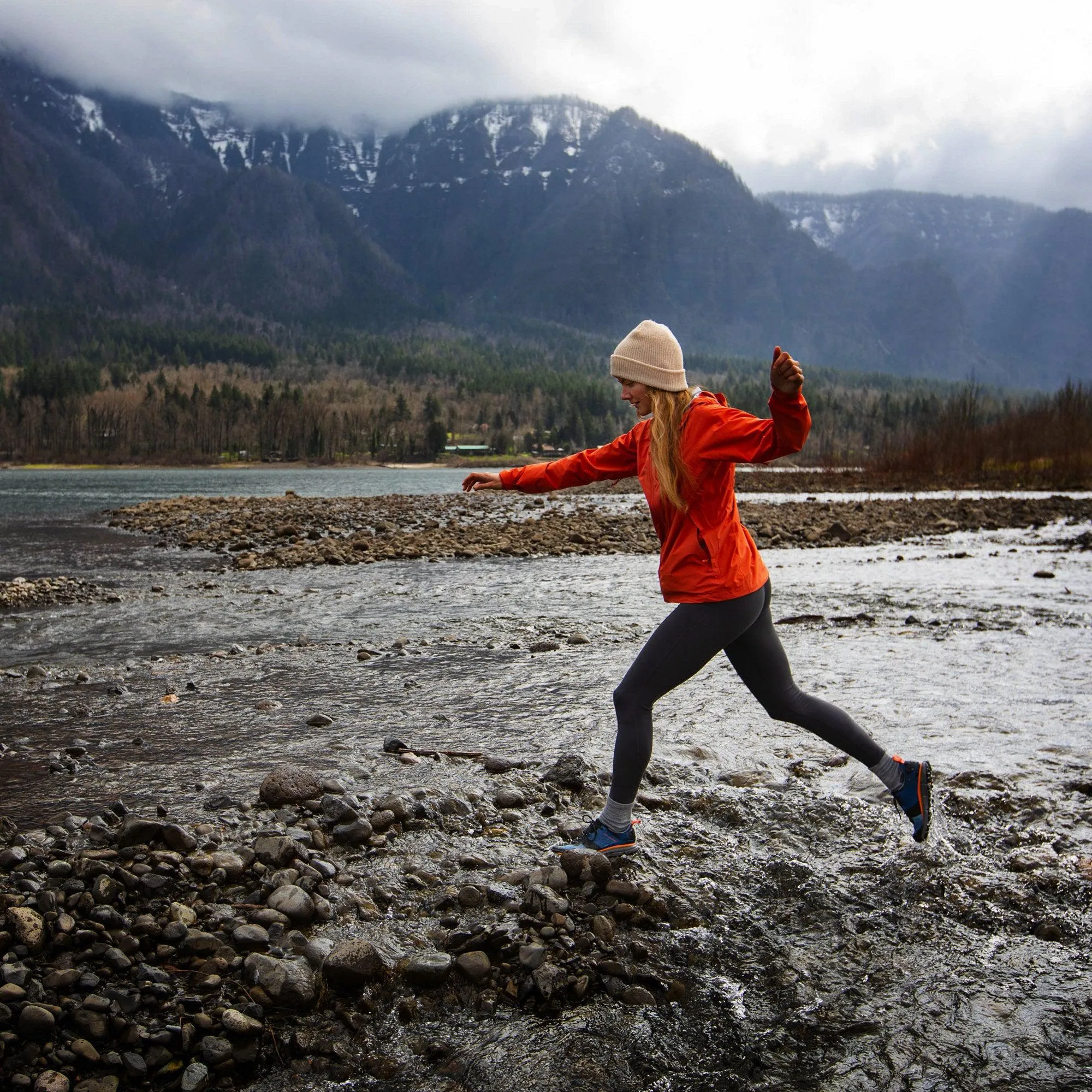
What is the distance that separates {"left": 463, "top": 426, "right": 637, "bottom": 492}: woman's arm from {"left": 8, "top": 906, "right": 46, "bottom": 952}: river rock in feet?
10.7

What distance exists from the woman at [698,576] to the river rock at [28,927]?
282 centimetres

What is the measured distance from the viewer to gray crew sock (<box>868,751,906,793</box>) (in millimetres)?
5461

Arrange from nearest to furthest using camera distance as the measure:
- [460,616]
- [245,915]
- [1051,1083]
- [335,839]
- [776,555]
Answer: [1051,1083] → [245,915] → [335,839] → [460,616] → [776,555]

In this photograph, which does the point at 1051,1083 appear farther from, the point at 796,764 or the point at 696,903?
the point at 796,764

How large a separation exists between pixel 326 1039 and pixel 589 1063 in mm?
1080

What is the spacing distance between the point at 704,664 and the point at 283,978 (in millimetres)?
2664

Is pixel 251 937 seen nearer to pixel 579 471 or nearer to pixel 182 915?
pixel 182 915

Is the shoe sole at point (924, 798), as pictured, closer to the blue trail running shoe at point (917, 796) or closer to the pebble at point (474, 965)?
the blue trail running shoe at point (917, 796)

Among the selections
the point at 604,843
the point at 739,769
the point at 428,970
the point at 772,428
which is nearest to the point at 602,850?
the point at 604,843

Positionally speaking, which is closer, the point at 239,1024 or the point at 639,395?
the point at 239,1024

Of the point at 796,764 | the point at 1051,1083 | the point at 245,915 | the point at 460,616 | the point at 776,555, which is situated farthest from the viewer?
the point at 776,555

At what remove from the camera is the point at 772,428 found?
440 centimetres

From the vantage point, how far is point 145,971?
3922 millimetres

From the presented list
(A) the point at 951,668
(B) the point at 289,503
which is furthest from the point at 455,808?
(B) the point at 289,503
